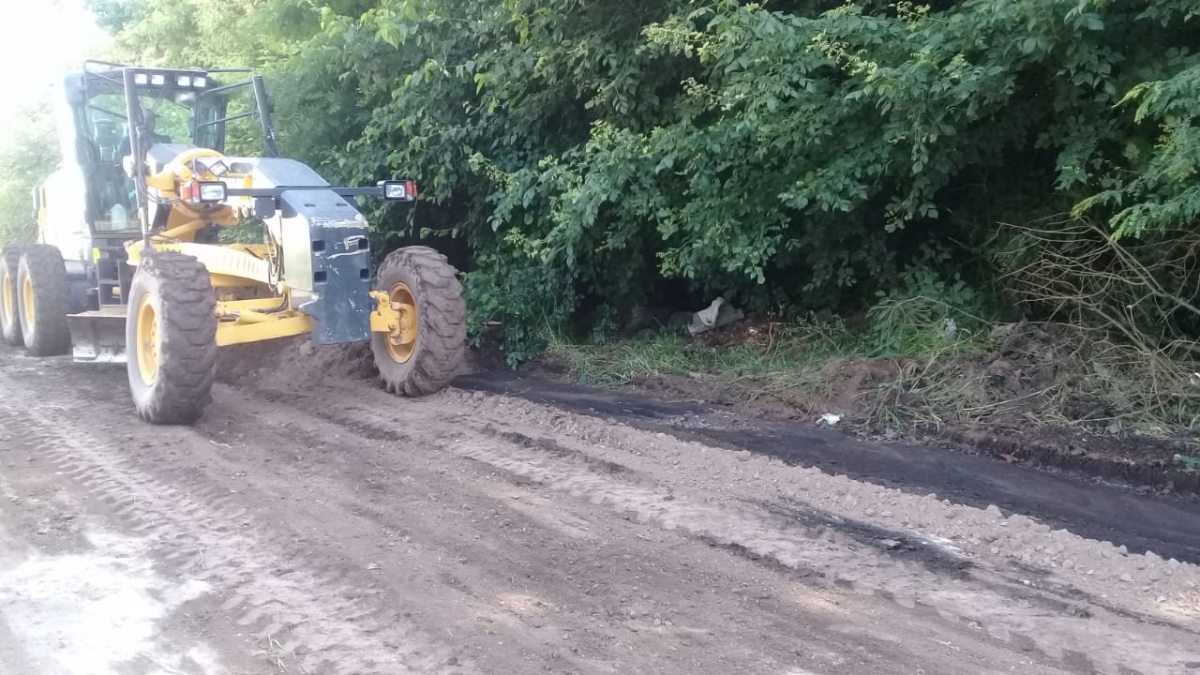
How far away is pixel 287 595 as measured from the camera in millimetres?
4879

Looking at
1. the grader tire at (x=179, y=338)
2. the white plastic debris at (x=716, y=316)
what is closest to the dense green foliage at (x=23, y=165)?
the grader tire at (x=179, y=338)

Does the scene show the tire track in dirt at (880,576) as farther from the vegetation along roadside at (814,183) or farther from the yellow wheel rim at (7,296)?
the yellow wheel rim at (7,296)

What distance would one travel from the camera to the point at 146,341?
873 centimetres

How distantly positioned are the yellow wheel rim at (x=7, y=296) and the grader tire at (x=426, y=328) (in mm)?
5780

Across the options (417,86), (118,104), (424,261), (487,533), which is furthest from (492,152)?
(487,533)

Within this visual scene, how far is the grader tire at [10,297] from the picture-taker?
39.8ft

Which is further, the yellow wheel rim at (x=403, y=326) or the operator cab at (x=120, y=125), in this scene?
the operator cab at (x=120, y=125)

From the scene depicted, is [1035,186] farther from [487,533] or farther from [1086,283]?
[487,533]

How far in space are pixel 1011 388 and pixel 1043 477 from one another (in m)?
1.47

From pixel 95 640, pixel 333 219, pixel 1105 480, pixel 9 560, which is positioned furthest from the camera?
pixel 333 219

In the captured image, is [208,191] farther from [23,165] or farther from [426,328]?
[23,165]

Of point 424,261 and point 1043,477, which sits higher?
point 424,261

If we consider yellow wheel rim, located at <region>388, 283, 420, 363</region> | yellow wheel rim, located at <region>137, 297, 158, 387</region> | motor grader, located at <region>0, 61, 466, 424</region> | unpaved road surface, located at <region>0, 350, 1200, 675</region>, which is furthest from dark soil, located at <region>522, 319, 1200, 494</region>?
yellow wheel rim, located at <region>137, 297, 158, 387</region>

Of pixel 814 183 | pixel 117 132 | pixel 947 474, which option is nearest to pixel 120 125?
pixel 117 132
